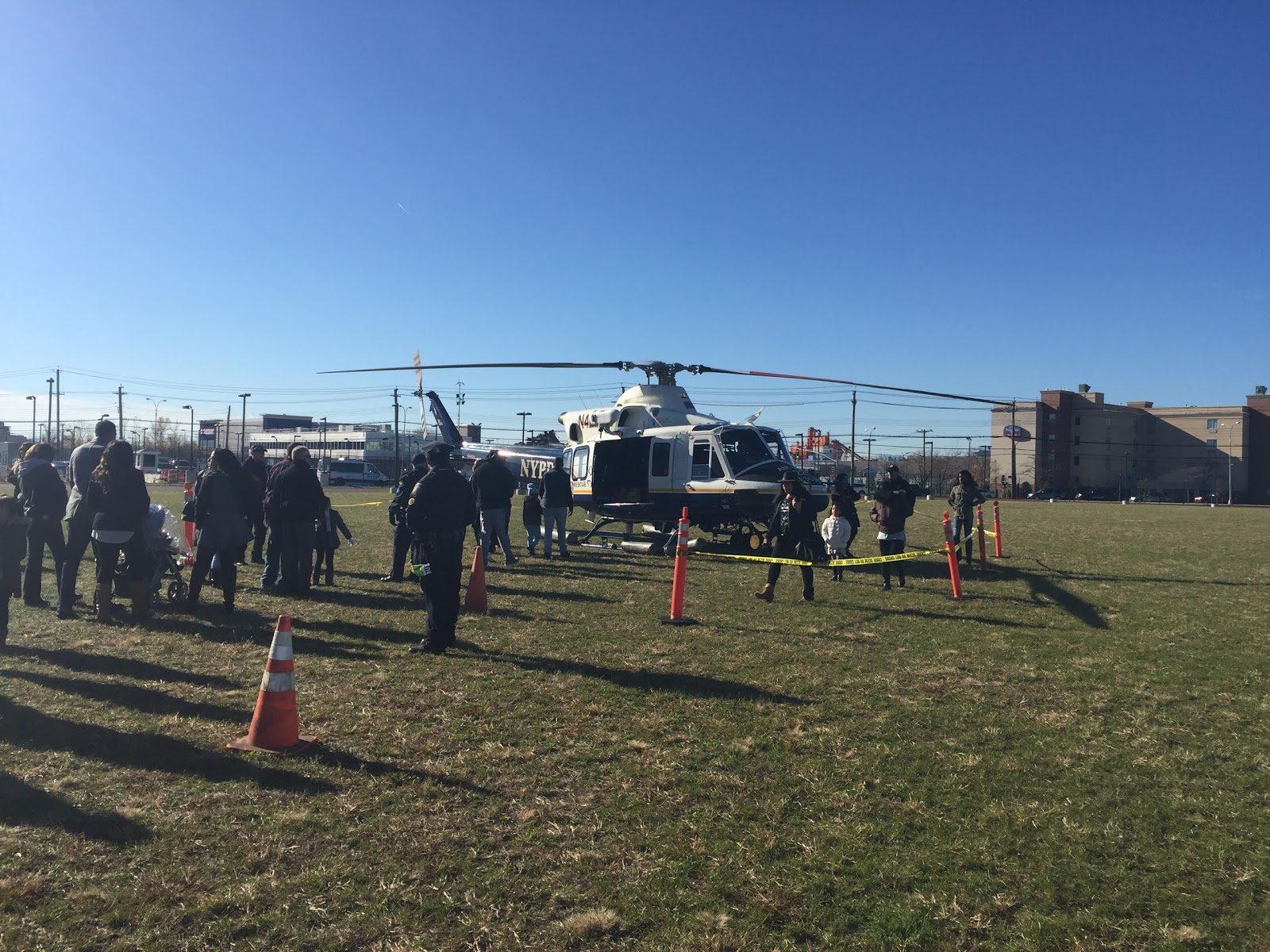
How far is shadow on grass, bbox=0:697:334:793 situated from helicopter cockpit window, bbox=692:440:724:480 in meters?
11.4

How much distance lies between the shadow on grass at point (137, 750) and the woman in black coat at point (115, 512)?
305 cm

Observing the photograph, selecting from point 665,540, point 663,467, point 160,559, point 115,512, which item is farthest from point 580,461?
point 115,512

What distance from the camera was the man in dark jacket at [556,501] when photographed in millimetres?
15539

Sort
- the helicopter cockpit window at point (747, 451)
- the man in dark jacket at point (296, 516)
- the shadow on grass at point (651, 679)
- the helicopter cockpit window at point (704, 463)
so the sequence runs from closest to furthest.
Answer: the shadow on grass at point (651, 679)
the man in dark jacket at point (296, 516)
the helicopter cockpit window at point (747, 451)
the helicopter cockpit window at point (704, 463)

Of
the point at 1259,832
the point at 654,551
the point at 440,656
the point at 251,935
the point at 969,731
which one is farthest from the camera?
the point at 654,551

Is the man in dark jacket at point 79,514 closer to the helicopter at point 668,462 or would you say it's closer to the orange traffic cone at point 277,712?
the orange traffic cone at point 277,712

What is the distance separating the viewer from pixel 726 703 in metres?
6.45

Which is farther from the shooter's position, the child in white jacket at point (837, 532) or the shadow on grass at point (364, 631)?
the child in white jacket at point (837, 532)

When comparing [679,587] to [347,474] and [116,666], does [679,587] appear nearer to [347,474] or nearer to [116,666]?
[116,666]

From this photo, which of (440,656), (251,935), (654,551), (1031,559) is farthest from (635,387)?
(251,935)

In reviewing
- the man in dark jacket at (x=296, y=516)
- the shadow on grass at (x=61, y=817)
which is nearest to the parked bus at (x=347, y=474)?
the man in dark jacket at (x=296, y=516)

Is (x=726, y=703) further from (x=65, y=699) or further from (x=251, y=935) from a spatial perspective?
(x=65, y=699)

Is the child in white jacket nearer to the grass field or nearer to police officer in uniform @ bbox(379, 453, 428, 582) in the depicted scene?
the grass field

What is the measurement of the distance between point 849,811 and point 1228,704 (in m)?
4.16
